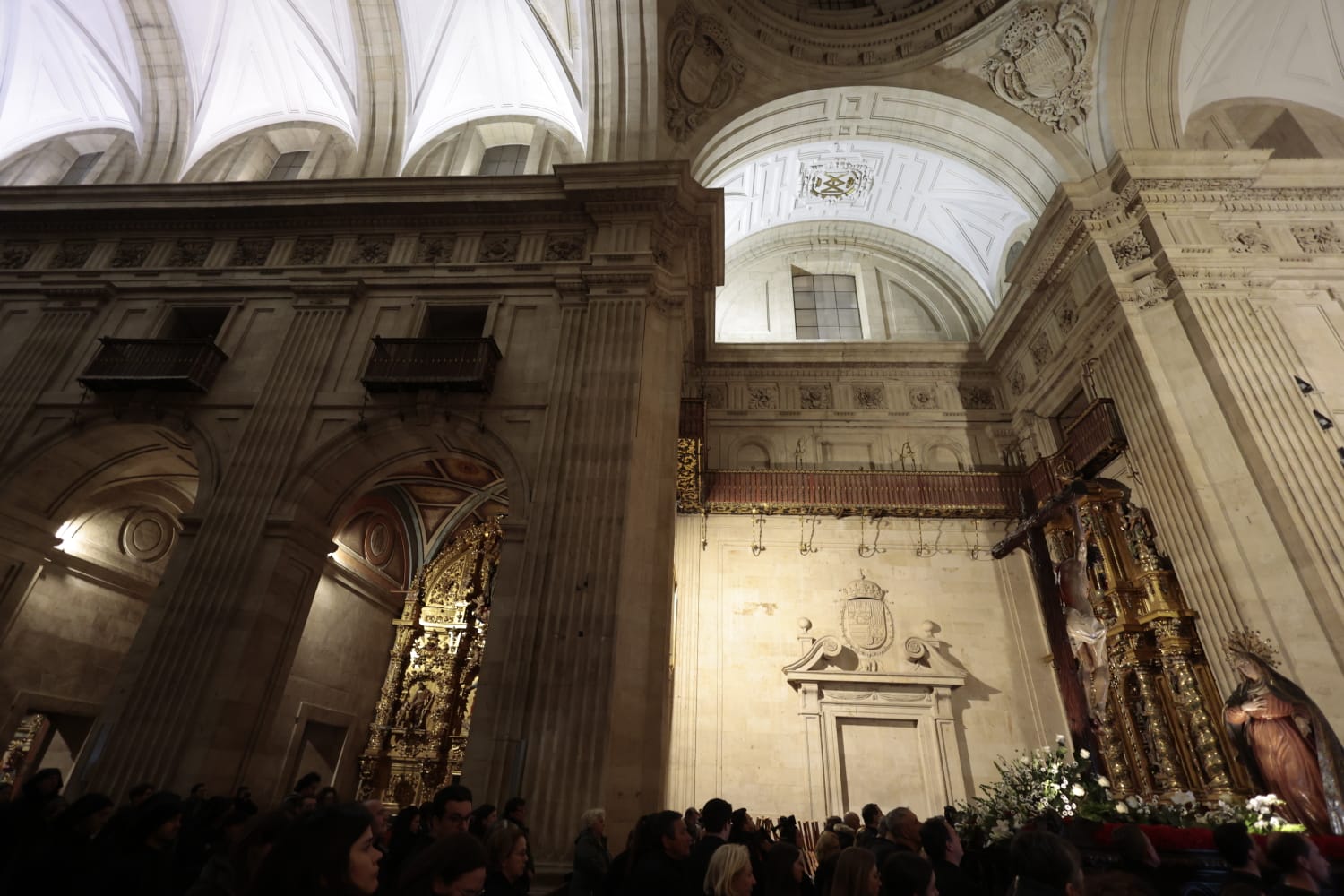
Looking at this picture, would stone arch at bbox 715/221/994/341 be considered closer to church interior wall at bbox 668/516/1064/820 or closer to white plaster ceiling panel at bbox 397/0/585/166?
church interior wall at bbox 668/516/1064/820

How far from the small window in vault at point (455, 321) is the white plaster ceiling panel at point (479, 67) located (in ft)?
12.4

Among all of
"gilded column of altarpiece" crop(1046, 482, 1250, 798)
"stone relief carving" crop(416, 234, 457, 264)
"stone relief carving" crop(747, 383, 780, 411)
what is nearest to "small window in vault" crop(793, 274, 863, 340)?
"stone relief carving" crop(747, 383, 780, 411)

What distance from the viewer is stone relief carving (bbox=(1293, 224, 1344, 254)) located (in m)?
9.05

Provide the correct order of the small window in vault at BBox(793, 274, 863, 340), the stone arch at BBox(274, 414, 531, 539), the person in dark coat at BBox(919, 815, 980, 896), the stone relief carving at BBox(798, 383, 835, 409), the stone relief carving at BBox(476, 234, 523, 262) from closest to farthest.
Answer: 1. the person in dark coat at BBox(919, 815, 980, 896)
2. the stone arch at BBox(274, 414, 531, 539)
3. the stone relief carving at BBox(476, 234, 523, 262)
4. the stone relief carving at BBox(798, 383, 835, 409)
5. the small window in vault at BBox(793, 274, 863, 340)

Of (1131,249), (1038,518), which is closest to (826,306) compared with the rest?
(1131,249)

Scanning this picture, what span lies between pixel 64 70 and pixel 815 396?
614 inches

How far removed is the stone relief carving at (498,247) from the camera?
9492 millimetres

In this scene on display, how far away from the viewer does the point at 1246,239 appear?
909 cm

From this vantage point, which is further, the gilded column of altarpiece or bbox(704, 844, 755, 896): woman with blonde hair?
the gilded column of altarpiece

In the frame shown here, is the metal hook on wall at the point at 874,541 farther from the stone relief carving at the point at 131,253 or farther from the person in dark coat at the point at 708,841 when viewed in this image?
the stone relief carving at the point at 131,253

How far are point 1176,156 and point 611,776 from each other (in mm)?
11637

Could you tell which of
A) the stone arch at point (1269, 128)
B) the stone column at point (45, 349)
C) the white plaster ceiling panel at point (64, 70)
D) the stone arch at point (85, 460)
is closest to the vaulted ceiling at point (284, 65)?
the white plaster ceiling panel at point (64, 70)

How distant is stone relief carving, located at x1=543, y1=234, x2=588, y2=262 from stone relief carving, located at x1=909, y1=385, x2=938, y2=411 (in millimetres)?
7640

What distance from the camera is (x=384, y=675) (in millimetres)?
11570
